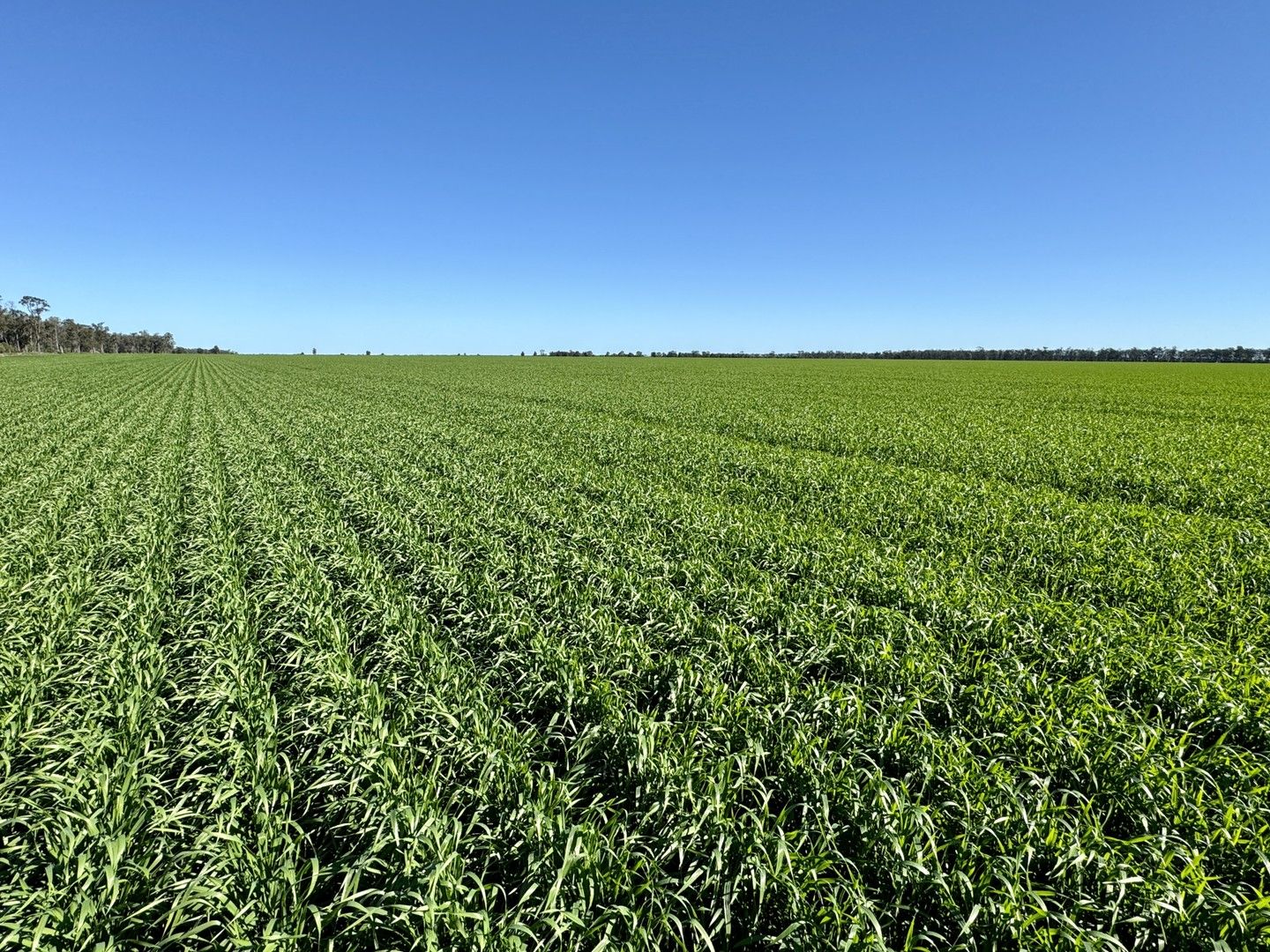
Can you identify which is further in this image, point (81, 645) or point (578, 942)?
point (81, 645)

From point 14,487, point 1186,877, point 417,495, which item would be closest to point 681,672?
point 1186,877

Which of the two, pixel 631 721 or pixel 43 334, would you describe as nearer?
pixel 631 721

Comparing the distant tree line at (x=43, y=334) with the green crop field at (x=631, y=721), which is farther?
the distant tree line at (x=43, y=334)

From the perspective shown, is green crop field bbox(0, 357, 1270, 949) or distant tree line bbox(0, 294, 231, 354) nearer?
green crop field bbox(0, 357, 1270, 949)

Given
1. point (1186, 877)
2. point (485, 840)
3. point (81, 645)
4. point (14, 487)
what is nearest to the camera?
point (1186, 877)

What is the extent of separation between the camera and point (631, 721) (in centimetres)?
484

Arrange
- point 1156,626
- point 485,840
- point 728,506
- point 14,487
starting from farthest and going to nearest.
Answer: point 14,487, point 728,506, point 1156,626, point 485,840

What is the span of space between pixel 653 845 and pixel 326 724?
275cm

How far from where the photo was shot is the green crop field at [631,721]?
3352mm

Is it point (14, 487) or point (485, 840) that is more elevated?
point (14, 487)

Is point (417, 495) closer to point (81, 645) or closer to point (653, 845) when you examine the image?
point (81, 645)

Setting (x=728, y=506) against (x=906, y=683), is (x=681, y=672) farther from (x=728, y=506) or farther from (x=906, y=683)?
(x=728, y=506)

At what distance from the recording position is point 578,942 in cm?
318

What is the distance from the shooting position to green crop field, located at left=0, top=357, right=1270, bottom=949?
11.0ft
